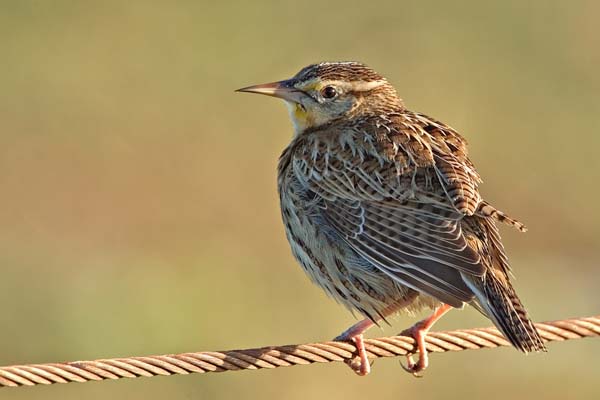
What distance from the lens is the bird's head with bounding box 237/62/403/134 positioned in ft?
27.2

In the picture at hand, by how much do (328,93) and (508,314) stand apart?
7.47ft

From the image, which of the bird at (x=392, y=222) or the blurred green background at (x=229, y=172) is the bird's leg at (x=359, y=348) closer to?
the bird at (x=392, y=222)

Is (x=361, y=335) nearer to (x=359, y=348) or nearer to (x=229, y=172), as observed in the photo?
(x=359, y=348)

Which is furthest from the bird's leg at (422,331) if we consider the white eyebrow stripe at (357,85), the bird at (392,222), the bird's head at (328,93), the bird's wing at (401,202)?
the white eyebrow stripe at (357,85)

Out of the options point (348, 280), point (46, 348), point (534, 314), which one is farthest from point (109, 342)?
point (348, 280)

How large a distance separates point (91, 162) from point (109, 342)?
539 centimetres

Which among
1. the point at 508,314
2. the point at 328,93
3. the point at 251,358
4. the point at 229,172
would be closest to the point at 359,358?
the point at 508,314

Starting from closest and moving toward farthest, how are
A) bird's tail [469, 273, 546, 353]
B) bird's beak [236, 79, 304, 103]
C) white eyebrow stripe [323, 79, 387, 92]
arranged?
bird's tail [469, 273, 546, 353] < bird's beak [236, 79, 304, 103] < white eyebrow stripe [323, 79, 387, 92]

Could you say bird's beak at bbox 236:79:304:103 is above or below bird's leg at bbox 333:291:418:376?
above

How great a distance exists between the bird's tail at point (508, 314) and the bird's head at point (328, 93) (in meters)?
1.92

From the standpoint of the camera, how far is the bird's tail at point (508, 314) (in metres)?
6.42

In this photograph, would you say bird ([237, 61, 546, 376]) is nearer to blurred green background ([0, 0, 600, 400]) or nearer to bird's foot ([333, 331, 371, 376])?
bird's foot ([333, 331, 371, 376])

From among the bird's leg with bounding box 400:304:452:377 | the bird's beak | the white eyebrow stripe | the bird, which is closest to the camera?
the bird

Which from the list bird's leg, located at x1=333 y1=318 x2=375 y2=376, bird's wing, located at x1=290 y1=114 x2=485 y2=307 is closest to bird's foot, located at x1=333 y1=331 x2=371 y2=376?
bird's leg, located at x1=333 y1=318 x2=375 y2=376
